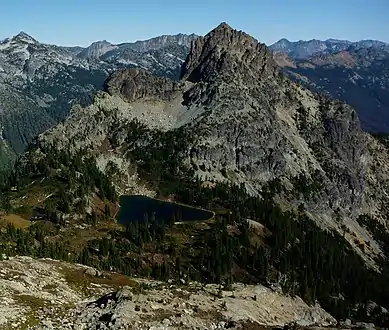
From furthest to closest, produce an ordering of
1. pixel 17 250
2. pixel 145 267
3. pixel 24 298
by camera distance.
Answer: pixel 145 267 → pixel 17 250 → pixel 24 298

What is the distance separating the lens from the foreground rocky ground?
63.0m

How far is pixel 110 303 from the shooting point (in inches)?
2648

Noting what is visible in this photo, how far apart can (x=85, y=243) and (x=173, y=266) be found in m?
31.1

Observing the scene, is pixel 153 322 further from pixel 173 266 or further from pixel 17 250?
pixel 173 266

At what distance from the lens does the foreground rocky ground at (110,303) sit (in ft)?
207

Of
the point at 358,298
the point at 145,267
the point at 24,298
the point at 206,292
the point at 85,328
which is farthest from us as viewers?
the point at 358,298

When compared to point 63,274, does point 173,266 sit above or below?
below

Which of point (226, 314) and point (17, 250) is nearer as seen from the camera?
point (226, 314)

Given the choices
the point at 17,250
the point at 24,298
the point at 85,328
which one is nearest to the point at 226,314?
the point at 85,328

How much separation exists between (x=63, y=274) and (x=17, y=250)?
39240 millimetres

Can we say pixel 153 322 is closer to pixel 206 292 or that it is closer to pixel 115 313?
pixel 115 313

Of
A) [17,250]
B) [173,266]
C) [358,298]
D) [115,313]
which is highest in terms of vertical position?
[115,313]

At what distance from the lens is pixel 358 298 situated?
619 ft

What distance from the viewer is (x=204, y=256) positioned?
177875mm
